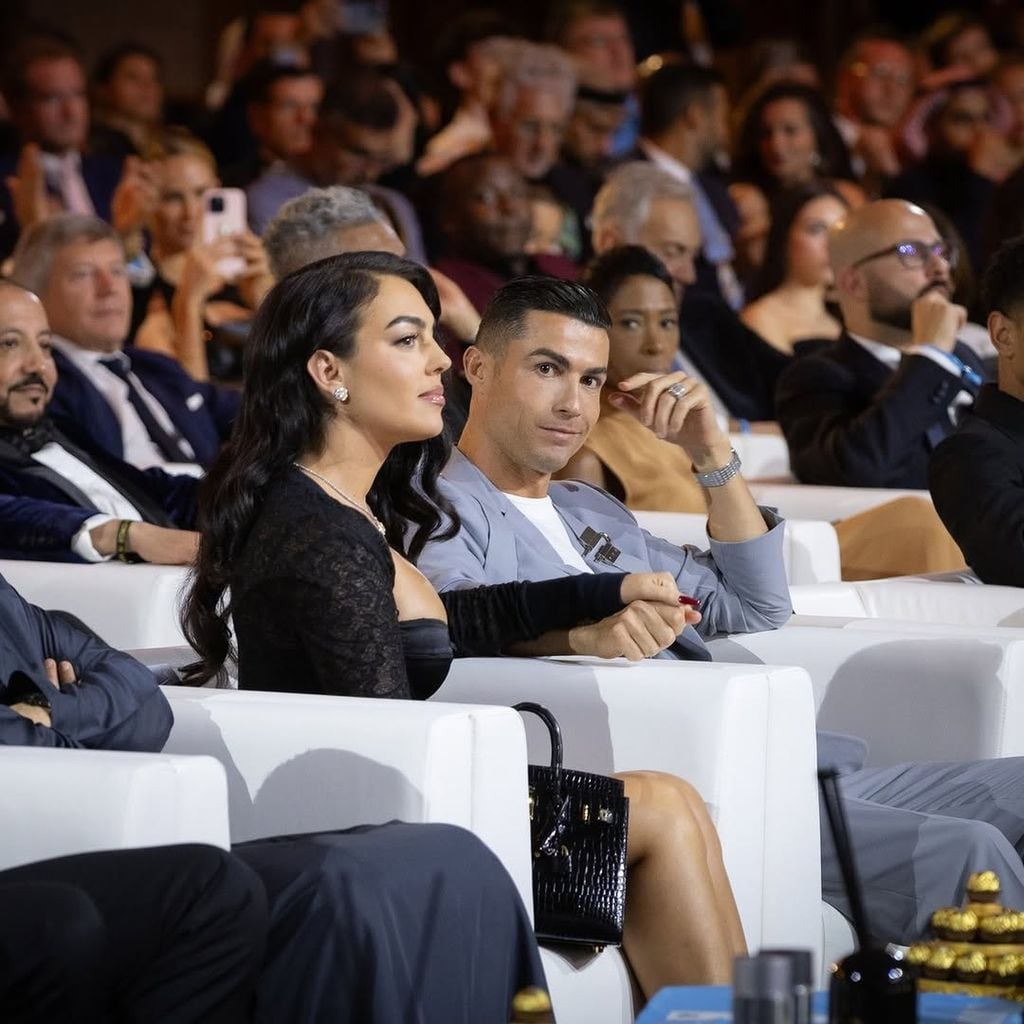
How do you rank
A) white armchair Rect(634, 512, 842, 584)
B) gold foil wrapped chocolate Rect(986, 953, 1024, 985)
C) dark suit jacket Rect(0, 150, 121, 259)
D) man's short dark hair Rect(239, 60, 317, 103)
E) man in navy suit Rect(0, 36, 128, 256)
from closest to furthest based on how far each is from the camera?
gold foil wrapped chocolate Rect(986, 953, 1024, 985) < white armchair Rect(634, 512, 842, 584) < dark suit jacket Rect(0, 150, 121, 259) < man in navy suit Rect(0, 36, 128, 256) < man's short dark hair Rect(239, 60, 317, 103)

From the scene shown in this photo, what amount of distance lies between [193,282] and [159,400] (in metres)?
0.72

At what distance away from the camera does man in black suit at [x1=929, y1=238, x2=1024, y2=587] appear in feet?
13.4

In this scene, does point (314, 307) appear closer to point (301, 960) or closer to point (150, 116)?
point (301, 960)

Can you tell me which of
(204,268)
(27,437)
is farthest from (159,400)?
(27,437)

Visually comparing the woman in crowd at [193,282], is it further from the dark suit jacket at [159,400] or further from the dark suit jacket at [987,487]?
the dark suit jacket at [987,487]

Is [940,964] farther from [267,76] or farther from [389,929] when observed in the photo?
[267,76]

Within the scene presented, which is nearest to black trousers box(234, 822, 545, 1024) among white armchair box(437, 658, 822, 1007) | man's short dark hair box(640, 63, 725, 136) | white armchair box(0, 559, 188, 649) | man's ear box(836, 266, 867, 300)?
white armchair box(437, 658, 822, 1007)

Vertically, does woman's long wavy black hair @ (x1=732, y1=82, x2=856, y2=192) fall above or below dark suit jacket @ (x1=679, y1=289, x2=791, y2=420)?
above

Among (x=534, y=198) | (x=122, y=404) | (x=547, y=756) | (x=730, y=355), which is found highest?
(x=534, y=198)

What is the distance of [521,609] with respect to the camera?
3.16 metres

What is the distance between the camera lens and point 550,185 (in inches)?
301

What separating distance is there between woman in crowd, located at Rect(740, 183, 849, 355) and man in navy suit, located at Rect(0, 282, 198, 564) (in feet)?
8.58

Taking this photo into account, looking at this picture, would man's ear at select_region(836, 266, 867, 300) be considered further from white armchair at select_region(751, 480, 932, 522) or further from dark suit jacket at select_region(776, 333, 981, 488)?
white armchair at select_region(751, 480, 932, 522)

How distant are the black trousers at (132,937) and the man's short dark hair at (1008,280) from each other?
7.90ft
